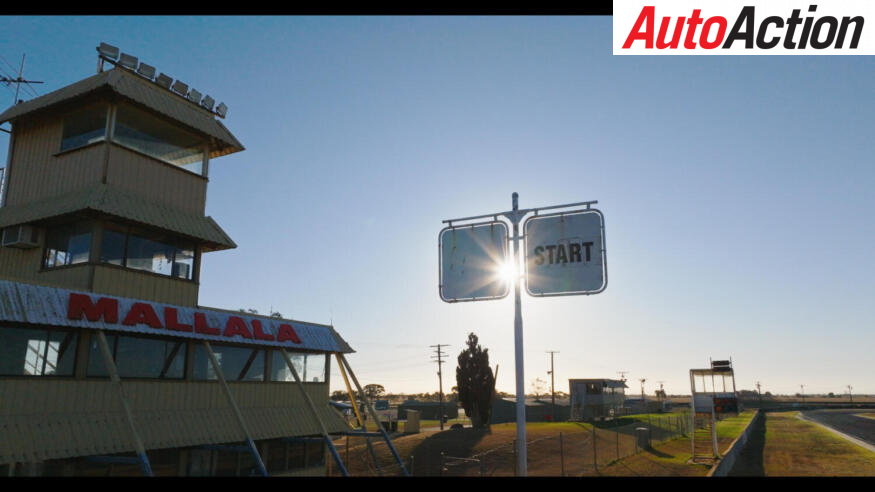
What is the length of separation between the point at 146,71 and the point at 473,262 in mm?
16305

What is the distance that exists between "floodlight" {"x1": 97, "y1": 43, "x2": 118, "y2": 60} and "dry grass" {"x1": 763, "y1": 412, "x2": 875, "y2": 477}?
3257 cm

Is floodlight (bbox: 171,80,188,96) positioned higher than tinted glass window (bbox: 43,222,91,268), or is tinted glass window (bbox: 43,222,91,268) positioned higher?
floodlight (bbox: 171,80,188,96)

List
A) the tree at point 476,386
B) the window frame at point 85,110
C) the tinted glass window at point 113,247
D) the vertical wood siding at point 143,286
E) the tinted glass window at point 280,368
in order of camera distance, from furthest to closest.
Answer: the tree at point 476,386, the tinted glass window at point 280,368, the window frame at point 85,110, the tinted glass window at point 113,247, the vertical wood siding at point 143,286

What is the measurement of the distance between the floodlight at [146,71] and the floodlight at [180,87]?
102 centimetres

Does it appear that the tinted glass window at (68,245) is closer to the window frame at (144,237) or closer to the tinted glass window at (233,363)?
the window frame at (144,237)

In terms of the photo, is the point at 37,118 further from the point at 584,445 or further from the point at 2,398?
the point at 584,445

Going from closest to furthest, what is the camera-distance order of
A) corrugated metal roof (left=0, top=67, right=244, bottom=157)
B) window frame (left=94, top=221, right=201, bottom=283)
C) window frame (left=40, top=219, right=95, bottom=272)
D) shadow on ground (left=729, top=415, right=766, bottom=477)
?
window frame (left=40, top=219, right=95, bottom=272) < window frame (left=94, top=221, right=201, bottom=283) < corrugated metal roof (left=0, top=67, right=244, bottom=157) < shadow on ground (left=729, top=415, right=766, bottom=477)

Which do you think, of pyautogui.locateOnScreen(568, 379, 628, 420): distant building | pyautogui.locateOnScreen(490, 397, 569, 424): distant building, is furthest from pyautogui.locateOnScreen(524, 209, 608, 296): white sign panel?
pyautogui.locateOnScreen(490, 397, 569, 424): distant building

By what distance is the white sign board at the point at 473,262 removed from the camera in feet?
37.0

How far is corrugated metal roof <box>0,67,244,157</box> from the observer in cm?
1978

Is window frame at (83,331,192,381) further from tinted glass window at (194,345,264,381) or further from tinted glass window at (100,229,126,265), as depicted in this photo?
tinted glass window at (100,229,126,265)

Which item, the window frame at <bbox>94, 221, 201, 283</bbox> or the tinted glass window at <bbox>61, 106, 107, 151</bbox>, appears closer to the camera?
the window frame at <bbox>94, 221, 201, 283</bbox>

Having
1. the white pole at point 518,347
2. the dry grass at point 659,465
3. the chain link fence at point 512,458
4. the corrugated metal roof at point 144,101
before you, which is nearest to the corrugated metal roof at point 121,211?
the corrugated metal roof at point 144,101

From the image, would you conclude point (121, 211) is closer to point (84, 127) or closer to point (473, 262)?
point (84, 127)
